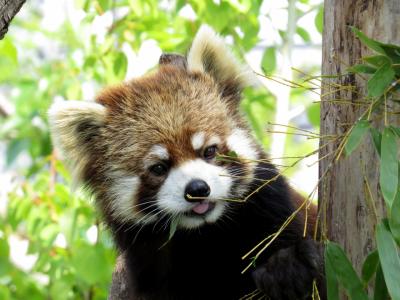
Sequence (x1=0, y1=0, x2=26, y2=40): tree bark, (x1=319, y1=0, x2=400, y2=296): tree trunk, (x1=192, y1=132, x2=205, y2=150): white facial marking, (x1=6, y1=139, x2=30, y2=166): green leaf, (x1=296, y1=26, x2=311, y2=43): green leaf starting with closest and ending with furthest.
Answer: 1. (x1=319, y1=0, x2=400, y2=296): tree trunk
2. (x1=0, y1=0, x2=26, y2=40): tree bark
3. (x1=192, y1=132, x2=205, y2=150): white facial marking
4. (x1=296, y1=26, x2=311, y2=43): green leaf
5. (x1=6, y1=139, x2=30, y2=166): green leaf

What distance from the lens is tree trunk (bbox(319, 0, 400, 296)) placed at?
2.42 meters

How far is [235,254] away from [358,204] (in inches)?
36.9

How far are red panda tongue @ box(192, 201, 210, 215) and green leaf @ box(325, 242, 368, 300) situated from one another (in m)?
0.88

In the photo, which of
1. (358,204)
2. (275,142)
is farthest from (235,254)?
(275,142)

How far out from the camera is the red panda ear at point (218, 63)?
3.65m

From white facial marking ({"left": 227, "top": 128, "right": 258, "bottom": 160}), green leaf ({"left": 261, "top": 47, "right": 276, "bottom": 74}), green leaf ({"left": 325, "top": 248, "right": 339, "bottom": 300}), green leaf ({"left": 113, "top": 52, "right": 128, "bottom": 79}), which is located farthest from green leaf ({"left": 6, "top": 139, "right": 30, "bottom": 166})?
green leaf ({"left": 325, "top": 248, "right": 339, "bottom": 300})

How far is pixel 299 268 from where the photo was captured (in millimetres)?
A: 2754

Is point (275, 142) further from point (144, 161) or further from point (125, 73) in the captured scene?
point (144, 161)

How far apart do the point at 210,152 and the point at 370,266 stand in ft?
3.95

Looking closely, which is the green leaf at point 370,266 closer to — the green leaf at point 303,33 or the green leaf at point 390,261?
the green leaf at point 390,261

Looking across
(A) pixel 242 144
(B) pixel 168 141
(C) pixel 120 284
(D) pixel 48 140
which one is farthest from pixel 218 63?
(D) pixel 48 140

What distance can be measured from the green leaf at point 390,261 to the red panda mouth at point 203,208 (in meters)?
1.07

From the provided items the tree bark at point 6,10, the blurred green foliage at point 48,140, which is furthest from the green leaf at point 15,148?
the tree bark at point 6,10

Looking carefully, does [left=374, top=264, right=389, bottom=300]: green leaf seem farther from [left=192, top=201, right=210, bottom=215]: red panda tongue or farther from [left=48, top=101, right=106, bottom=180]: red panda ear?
[left=48, top=101, right=106, bottom=180]: red panda ear
